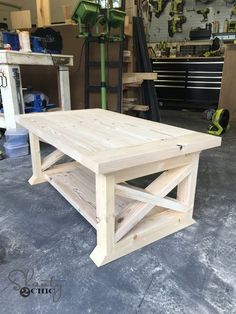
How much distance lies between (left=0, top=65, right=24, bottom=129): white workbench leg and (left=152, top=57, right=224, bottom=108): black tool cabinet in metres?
3.20

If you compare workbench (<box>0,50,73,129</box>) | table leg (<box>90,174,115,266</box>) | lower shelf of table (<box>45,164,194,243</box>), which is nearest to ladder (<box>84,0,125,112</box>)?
workbench (<box>0,50,73,129</box>)

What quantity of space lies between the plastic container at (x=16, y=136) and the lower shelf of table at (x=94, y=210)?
0.82 m

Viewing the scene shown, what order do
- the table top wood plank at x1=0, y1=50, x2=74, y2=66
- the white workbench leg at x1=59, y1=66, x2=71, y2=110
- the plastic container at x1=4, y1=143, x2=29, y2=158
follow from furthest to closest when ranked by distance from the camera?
the white workbench leg at x1=59, y1=66, x2=71, y2=110, the plastic container at x1=4, y1=143, x2=29, y2=158, the table top wood plank at x1=0, y1=50, x2=74, y2=66

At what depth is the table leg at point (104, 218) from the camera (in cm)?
91

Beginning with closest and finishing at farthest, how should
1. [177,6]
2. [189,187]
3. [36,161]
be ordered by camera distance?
[189,187], [36,161], [177,6]

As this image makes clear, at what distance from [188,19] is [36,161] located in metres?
4.93

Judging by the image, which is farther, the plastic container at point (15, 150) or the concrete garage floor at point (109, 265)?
the plastic container at point (15, 150)

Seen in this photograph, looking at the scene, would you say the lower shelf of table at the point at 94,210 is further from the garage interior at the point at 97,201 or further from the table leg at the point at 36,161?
the table leg at the point at 36,161

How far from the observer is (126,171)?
96 cm

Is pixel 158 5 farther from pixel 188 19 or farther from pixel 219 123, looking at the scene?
pixel 219 123

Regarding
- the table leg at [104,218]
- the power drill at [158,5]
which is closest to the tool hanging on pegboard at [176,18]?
the power drill at [158,5]

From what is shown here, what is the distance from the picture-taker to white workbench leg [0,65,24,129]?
6.94 feet

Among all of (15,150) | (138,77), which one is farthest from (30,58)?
(138,77)

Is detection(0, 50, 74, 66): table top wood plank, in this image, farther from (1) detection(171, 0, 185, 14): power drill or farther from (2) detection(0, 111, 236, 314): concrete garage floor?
(1) detection(171, 0, 185, 14): power drill
